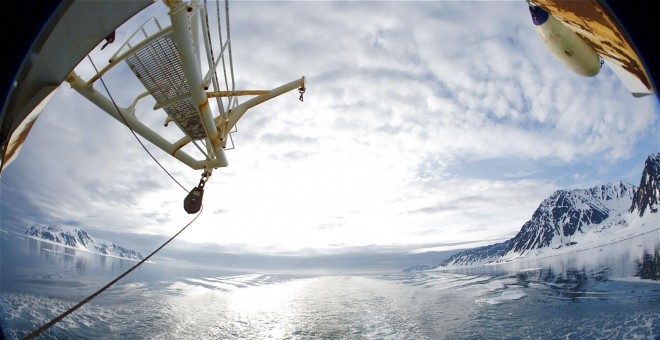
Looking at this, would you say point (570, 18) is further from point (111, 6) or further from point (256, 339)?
point (256, 339)

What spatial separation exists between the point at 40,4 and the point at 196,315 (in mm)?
74553

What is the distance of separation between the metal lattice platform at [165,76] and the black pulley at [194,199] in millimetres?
2546

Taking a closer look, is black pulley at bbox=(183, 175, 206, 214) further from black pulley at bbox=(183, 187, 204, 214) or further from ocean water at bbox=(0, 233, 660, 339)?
ocean water at bbox=(0, 233, 660, 339)

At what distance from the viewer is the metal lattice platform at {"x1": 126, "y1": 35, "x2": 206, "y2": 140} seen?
4707mm

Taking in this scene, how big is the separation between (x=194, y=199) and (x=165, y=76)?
155 inches

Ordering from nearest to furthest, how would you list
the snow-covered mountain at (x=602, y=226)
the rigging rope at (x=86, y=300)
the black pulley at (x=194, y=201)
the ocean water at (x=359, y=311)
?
1. the rigging rope at (x=86, y=300)
2. the black pulley at (x=194, y=201)
3. the ocean water at (x=359, y=311)
4. the snow-covered mountain at (x=602, y=226)

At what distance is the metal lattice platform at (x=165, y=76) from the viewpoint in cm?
471

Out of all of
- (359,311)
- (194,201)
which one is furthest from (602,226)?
(194,201)

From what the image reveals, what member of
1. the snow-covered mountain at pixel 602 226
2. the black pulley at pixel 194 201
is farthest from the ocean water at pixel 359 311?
the snow-covered mountain at pixel 602 226

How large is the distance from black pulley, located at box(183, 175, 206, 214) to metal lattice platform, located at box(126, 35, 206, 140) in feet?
8.35

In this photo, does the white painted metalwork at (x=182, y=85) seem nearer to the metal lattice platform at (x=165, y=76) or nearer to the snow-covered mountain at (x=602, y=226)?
the metal lattice platform at (x=165, y=76)

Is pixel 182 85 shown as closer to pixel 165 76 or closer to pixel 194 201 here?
pixel 165 76

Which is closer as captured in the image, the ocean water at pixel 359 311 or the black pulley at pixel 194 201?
the black pulley at pixel 194 201

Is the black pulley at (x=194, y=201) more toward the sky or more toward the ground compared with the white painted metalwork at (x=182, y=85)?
more toward the ground
